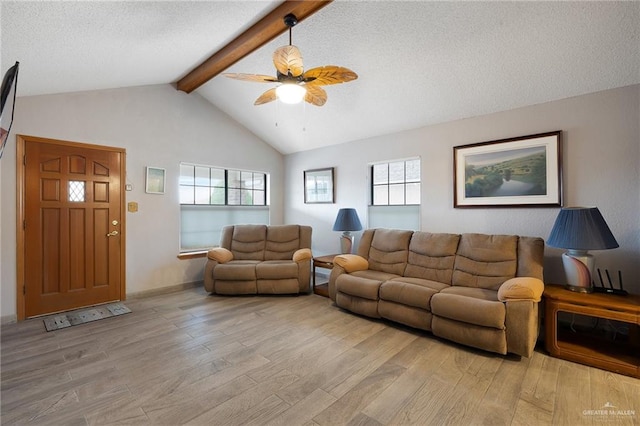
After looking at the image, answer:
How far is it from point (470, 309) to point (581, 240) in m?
1.09

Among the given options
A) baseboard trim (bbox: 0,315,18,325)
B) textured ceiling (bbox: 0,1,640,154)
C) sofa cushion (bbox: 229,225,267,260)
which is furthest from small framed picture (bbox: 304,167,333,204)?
baseboard trim (bbox: 0,315,18,325)

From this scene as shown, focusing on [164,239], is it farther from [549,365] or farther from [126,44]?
[549,365]

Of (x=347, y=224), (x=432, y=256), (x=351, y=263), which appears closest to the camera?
(x=432, y=256)

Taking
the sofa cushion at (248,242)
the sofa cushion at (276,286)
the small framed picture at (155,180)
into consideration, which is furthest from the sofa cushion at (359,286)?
the small framed picture at (155,180)

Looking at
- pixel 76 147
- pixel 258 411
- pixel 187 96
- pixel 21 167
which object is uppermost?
pixel 187 96

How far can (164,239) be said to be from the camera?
4.23m

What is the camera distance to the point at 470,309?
240 centimetres

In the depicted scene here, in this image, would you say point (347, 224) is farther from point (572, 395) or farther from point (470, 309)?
point (572, 395)

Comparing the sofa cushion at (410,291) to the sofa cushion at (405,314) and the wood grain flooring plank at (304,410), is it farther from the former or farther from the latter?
the wood grain flooring plank at (304,410)

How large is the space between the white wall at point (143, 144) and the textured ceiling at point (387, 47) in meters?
0.24

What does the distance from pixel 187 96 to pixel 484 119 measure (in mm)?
4311

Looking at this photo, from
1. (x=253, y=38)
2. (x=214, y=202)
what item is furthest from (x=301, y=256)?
(x=253, y=38)

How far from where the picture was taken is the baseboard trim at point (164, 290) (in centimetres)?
393

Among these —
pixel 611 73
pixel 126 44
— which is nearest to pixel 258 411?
pixel 126 44
